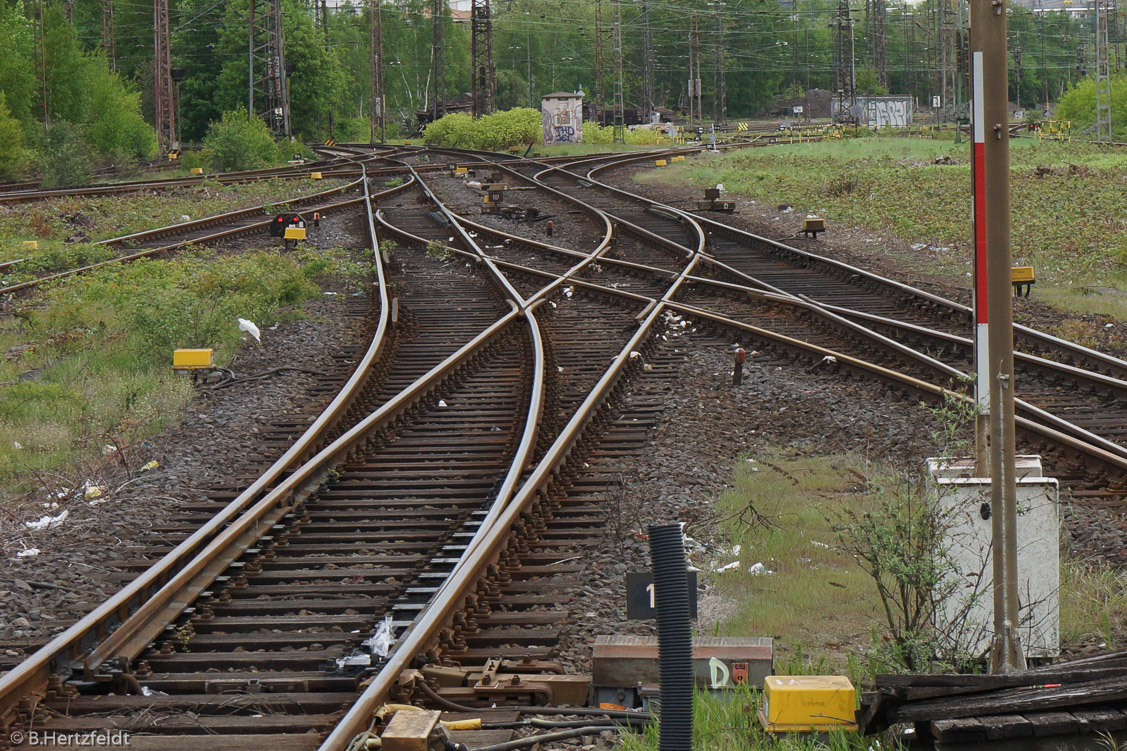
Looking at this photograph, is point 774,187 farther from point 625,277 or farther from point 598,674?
point 598,674

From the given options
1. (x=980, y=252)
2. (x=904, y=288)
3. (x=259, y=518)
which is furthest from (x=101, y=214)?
(x=980, y=252)

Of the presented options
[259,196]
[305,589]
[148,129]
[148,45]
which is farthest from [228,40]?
[305,589]

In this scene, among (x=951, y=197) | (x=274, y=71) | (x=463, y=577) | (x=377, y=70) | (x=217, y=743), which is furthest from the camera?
(x=377, y=70)

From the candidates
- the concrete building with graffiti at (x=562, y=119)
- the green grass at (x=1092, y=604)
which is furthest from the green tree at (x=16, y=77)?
the green grass at (x=1092, y=604)

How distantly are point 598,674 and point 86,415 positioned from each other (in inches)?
277

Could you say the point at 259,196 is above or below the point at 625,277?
above

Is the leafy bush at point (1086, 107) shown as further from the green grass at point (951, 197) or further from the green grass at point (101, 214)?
the green grass at point (101, 214)

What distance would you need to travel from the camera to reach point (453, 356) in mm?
11945

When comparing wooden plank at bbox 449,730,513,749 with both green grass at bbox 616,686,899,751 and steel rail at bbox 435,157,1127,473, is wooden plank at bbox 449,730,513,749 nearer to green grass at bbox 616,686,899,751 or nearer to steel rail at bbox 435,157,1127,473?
green grass at bbox 616,686,899,751

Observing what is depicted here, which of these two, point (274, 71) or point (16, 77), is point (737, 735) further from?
point (274, 71)

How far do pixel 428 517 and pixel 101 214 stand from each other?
2238 cm

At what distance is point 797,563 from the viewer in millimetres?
6953

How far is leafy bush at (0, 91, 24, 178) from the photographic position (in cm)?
3866

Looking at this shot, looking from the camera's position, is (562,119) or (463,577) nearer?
(463,577)
